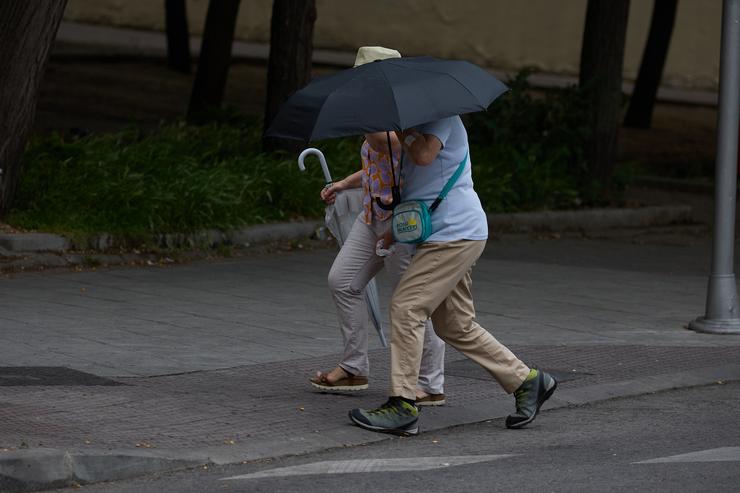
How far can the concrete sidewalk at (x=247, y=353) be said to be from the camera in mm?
7047

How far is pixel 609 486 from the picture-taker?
641 cm

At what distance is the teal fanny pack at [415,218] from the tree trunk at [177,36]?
2009 centimetres

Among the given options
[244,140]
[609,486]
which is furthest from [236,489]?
[244,140]

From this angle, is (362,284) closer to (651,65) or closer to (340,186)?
(340,186)

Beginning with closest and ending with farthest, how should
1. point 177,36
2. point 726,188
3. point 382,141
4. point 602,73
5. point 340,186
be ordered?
point 382,141, point 340,186, point 726,188, point 602,73, point 177,36

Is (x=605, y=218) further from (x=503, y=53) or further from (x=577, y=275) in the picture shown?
(x=503, y=53)

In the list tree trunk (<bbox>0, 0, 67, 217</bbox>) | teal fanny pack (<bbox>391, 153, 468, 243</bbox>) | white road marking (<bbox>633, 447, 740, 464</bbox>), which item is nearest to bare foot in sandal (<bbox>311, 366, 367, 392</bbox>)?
teal fanny pack (<bbox>391, 153, 468, 243</bbox>)

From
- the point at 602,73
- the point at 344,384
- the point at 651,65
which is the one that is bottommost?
the point at 344,384

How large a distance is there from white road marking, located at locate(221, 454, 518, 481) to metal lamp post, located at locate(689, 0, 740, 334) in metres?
3.95

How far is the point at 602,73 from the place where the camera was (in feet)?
56.7

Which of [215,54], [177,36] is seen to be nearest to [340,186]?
[215,54]

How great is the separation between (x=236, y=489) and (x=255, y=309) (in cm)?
468

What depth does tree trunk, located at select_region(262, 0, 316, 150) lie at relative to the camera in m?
15.6

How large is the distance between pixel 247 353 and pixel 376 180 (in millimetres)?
2092
